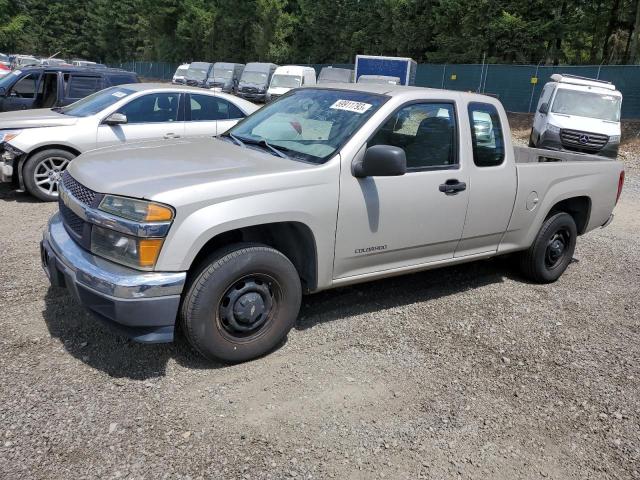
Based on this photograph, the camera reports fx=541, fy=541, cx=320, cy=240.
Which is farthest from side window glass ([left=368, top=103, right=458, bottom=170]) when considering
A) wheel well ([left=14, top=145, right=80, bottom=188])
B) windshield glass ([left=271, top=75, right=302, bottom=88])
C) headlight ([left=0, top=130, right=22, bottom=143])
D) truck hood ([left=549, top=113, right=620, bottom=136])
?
windshield glass ([left=271, top=75, right=302, bottom=88])

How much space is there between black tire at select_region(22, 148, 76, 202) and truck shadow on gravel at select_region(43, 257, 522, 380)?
340cm

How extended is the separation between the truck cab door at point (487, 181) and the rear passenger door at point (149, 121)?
172 inches

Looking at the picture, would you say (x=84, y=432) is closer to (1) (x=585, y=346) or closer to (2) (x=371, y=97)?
(2) (x=371, y=97)

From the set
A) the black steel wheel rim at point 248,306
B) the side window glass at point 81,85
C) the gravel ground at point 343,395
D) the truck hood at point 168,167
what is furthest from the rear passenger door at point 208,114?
the black steel wheel rim at point 248,306

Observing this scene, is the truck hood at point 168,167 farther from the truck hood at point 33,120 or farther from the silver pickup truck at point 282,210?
the truck hood at point 33,120

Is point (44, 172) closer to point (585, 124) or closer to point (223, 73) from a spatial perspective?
point (585, 124)

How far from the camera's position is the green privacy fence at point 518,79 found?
21906 millimetres

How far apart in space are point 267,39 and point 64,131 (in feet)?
146

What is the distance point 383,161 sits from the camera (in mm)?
3561

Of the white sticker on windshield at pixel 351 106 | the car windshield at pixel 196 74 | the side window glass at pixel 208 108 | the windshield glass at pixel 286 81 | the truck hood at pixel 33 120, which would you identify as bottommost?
the car windshield at pixel 196 74

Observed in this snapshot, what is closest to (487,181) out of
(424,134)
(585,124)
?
(424,134)

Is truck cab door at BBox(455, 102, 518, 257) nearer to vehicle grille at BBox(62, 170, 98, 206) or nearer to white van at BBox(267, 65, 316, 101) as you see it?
vehicle grille at BBox(62, 170, 98, 206)

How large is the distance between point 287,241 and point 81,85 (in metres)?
7.79

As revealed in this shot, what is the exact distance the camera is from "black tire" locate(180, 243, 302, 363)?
3252 mm
